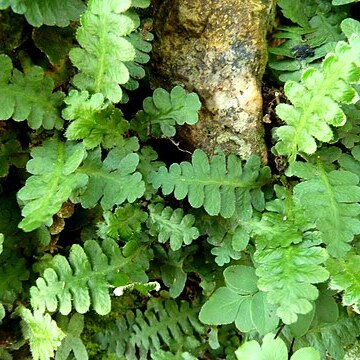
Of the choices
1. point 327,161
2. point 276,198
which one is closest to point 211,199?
point 276,198

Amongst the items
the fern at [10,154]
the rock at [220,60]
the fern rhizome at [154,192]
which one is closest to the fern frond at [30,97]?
the fern rhizome at [154,192]

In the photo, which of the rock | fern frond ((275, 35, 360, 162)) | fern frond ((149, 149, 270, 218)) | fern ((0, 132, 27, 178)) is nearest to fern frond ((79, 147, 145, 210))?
fern frond ((149, 149, 270, 218))

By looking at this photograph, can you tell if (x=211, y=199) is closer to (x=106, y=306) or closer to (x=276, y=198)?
(x=276, y=198)

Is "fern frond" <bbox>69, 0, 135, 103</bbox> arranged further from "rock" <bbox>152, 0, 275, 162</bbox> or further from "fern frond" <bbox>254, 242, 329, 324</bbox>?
"fern frond" <bbox>254, 242, 329, 324</bbox>

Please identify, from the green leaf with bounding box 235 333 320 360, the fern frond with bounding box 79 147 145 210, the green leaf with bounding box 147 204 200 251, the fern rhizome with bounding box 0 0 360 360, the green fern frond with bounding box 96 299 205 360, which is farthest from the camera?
the green fern frond with bounding box 96 299 205 360

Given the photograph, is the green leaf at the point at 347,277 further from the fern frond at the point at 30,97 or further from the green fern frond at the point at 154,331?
the fern frond at the point at 30,97

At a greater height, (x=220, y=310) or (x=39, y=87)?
(x=39, y=87)

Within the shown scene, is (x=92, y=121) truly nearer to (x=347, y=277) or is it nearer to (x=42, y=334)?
(x=42, y=334)
